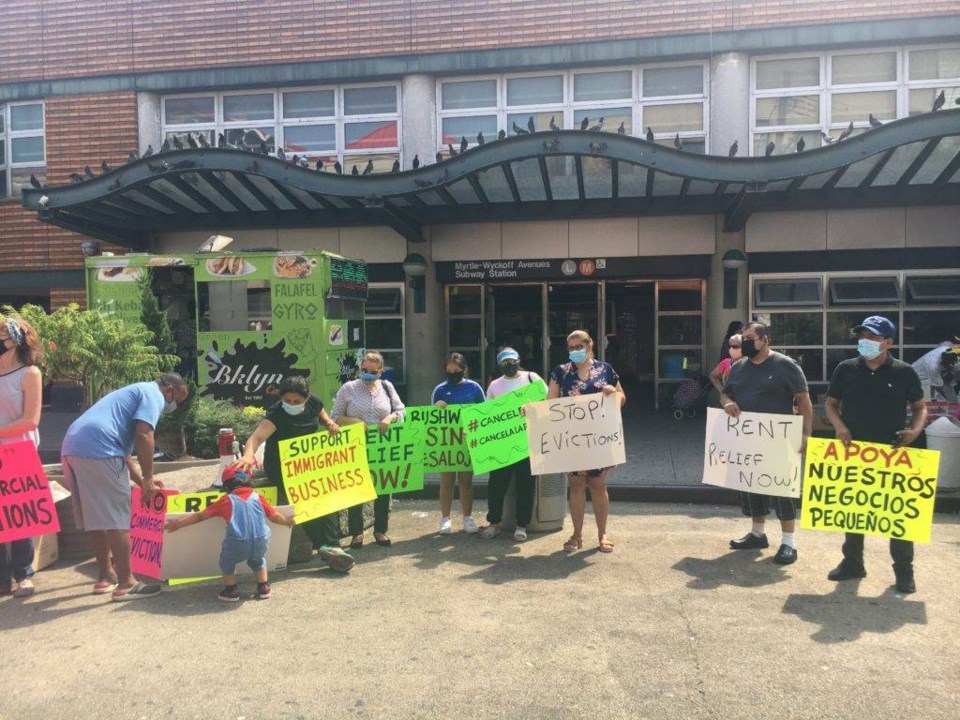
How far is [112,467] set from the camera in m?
4.96

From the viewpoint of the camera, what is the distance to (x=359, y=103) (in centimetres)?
1397

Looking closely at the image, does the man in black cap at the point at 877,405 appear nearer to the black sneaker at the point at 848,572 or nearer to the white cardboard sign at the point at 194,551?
the black sneaker at the point at 848,572

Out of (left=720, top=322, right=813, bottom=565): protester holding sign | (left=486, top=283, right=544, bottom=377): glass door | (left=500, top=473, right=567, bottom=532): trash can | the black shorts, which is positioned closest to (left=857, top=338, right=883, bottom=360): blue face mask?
(left=720, top=322, right=813, bottom=565): protester holding sign

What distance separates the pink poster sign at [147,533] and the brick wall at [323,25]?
34.9 ft

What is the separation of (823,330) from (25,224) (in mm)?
15446

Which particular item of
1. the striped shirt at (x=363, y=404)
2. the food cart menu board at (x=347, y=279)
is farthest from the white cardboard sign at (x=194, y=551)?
the food cart menu board at (x=347, y=279)

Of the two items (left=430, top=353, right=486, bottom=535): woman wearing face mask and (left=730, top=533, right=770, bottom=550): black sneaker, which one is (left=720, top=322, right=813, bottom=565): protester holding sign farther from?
(left=430, top=353, right=486, bottom=535): woman wearing face mask

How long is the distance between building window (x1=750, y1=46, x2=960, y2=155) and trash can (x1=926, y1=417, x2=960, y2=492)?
648cm

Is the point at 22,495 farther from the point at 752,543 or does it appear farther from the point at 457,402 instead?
the point at 752,543

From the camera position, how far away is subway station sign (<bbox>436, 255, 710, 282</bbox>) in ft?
41.8

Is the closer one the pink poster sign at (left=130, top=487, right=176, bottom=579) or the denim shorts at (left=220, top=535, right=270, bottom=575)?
the denim shorts at (left=220, top=535, right=270, bottom=575)

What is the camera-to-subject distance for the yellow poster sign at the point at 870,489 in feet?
16.0

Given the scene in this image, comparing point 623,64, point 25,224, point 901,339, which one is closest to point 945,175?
point 901,339

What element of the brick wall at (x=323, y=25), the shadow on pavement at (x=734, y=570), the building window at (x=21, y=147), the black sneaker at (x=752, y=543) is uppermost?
the brick wall at (x=323, y=25)
